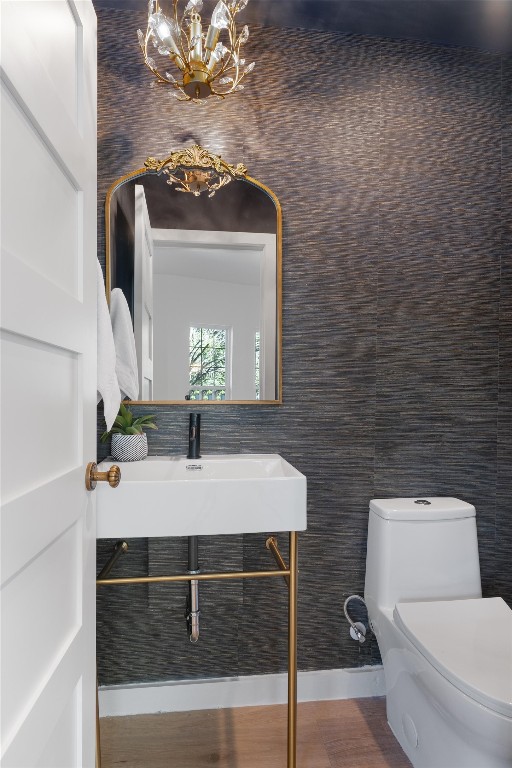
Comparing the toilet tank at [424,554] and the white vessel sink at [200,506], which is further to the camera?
the toilet tank at [424,554]

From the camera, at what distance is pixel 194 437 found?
66.8 inches

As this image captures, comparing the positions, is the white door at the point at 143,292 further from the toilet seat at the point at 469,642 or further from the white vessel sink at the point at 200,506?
the toilet seat at the point at 469,642

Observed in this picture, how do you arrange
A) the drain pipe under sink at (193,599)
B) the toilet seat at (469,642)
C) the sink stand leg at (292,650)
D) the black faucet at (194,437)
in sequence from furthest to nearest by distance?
the black faucet at (194,437) → the drain pipe under sink at (193,599) → the sink stand leg at (292,650) → the toilet seat at (469,642)

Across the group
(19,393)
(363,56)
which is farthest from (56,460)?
(363,56)

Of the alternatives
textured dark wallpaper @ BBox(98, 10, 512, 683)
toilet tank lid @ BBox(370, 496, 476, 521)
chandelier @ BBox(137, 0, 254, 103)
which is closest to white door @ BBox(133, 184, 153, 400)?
textured dark wallpaper @ BBox(98, 10, 512, 683)

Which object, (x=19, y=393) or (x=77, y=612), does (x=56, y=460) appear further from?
(x=77, y=612)

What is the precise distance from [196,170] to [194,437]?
0.94 meters

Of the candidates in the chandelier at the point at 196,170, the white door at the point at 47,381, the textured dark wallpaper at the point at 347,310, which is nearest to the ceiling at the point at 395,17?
the textured dark wallpaper at the point at 347,310

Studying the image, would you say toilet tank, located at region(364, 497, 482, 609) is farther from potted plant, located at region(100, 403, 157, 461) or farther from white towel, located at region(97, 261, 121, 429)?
white towel, located at region(97, 261, 121, 429)

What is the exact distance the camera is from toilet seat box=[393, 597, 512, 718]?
1.13 meters

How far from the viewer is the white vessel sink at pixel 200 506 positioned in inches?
50.7

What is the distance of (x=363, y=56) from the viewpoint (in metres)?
1.86

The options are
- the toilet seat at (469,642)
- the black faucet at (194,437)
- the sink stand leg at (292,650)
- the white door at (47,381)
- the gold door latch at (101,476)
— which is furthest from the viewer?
the black faucet at (194,437)

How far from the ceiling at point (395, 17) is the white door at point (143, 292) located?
0.71m
